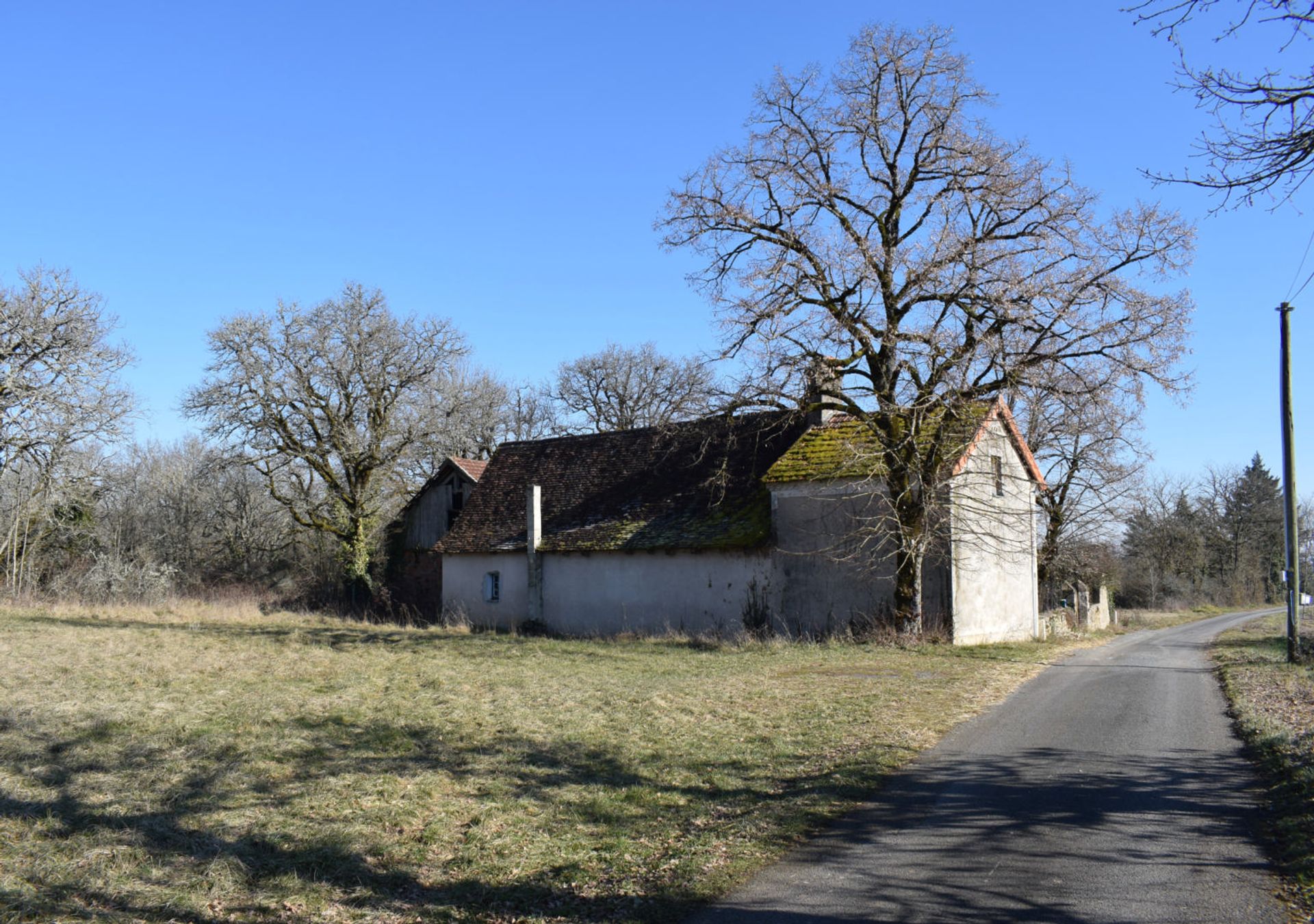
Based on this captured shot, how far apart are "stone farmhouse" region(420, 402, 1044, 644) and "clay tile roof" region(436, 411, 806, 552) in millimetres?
68

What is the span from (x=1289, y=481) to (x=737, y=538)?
480 inches

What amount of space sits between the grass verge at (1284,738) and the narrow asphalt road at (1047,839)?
0.59 ft

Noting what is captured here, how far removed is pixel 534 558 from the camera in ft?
98.3

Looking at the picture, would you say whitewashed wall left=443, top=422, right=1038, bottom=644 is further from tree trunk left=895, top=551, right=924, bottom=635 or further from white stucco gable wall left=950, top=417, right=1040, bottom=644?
tree trunk left=895, top=551, right=924, bottom=635

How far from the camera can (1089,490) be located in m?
37.5

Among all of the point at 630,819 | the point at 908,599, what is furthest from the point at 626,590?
the point at 630,819

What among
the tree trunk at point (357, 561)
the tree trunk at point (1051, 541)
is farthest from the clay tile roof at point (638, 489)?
the tree trunk at point (1051, 541)

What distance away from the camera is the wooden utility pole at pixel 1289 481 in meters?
18.9

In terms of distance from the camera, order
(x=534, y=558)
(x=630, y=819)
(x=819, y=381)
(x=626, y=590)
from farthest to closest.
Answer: (x=534, y=558) < (x=626, y=590) < (x=819, y=381) < (x=630, y=819)

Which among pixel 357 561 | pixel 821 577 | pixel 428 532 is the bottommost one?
pixel 821 577

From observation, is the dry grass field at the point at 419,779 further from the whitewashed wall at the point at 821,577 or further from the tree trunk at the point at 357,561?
the tree trunk at the point at 357,561

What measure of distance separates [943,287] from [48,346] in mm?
27093

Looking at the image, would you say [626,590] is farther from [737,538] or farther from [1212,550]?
[1212,550]

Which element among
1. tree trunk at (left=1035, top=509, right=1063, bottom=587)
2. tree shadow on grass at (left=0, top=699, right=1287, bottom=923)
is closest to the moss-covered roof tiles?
tree shadow on grass at (left=0, top=699, right=1287, bottom=923)
